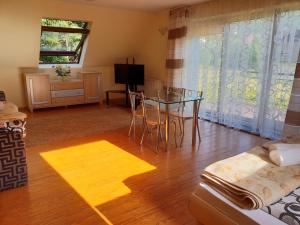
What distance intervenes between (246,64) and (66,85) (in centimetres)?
415

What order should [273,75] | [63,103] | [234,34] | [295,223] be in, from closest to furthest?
[295,223] < [273,75] < [234,34] < [63,103]

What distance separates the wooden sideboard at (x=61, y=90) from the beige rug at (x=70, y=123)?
266 millimetres

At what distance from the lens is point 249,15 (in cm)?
383

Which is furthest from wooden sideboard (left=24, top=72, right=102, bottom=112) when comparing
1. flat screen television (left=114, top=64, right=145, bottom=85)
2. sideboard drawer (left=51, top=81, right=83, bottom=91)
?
flat screen television (left=114, top=64, right=145, bottom=85)

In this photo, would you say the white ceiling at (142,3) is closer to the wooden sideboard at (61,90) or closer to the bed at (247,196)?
the wooden sideboard at (61,90)

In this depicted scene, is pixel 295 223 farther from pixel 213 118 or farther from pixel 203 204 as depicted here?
pixel 213 118

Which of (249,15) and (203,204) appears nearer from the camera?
(203,204)

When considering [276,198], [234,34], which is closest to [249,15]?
[234,34]

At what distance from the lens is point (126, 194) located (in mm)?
2258

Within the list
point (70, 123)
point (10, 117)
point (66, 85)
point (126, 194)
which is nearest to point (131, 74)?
point (66, 85)

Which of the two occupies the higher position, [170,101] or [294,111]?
[170,101]

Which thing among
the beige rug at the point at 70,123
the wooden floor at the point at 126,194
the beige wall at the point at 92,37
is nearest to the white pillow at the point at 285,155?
the wooden floor at the point at 126,194

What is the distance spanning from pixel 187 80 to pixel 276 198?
391 centimetres

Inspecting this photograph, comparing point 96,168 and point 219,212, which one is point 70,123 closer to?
point 96,168
